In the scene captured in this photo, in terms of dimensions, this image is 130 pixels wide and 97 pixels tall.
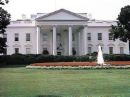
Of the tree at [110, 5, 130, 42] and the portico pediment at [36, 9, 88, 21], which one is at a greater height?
the portico pediment at [36, 9, 88, 21]

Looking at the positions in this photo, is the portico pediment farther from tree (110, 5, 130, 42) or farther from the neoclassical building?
tree (110, 5, 130, 42)

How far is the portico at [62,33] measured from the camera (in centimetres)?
7900

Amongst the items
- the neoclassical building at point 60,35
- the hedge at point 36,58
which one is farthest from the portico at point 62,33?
the hedge at point 36,58

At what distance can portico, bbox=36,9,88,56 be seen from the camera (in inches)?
3110

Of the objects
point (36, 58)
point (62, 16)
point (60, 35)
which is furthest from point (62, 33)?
point (36, 58)

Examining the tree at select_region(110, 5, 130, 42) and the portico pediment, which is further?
the portico pediment

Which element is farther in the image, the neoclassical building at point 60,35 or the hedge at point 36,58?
the neoclassical building at point 60,35

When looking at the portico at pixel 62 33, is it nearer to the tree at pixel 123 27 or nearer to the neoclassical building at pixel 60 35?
the neoclassical building at pixel 60 35

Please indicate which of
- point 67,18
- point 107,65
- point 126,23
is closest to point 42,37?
point 67,18

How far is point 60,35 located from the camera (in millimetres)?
85375

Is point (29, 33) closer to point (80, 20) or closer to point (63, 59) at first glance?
point (80, 20)

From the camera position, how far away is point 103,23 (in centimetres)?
→ 8669

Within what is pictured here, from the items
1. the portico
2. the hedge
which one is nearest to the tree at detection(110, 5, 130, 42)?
the hedge

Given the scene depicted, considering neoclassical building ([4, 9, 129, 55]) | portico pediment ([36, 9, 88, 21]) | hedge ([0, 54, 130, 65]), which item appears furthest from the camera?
neoclassical building ([4, 9, 129, 55])
